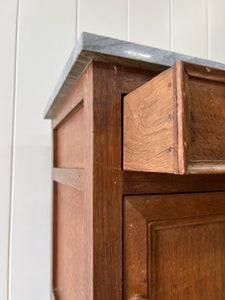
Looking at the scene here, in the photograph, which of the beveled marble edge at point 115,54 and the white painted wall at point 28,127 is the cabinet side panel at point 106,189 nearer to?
the beveled marble edge at point 115,54

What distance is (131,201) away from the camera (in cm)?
30

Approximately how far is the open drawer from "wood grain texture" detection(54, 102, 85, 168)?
0.13m

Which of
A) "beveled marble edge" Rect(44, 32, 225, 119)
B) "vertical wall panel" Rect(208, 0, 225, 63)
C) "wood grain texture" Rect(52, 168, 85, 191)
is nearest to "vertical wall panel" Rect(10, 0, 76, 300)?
"wood grain texture" Rect(52, 168, 85, 191)

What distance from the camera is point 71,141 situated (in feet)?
1.50

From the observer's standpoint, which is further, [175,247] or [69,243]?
[69,243]

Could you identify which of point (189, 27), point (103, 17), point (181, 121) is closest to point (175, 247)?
point (181, 121)

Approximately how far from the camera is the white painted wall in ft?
2.15

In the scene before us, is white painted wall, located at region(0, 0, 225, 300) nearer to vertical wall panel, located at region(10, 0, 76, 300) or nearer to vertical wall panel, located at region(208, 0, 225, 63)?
vertical wall panel, located at region(10, 0, 76, 300)

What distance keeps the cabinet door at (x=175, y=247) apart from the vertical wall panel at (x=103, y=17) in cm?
64

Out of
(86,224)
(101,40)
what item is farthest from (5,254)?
(101,40)

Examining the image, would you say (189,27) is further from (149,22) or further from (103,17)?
(103,17)

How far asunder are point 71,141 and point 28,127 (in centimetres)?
29

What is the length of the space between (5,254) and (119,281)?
1.58ft

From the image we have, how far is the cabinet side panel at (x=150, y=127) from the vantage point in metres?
0.22
